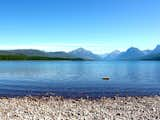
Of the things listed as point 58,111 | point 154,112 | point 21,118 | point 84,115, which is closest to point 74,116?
point 84,115

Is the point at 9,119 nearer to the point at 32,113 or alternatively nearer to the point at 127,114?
the point at 32,113

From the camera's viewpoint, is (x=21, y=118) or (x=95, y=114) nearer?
(x=21, y=118)

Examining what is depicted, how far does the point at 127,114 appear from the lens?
2558 cm

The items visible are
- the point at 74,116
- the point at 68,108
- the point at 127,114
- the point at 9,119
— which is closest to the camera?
the point at 9,119

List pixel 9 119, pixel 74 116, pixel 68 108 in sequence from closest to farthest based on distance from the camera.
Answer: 1. pixel 9 119
2. pixel 74 116
3. pixel 68 108

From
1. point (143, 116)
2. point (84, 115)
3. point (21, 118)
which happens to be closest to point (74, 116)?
point (84, 115)

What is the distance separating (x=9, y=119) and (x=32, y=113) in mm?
2946

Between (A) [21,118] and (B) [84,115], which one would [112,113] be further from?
(A) [21,118]

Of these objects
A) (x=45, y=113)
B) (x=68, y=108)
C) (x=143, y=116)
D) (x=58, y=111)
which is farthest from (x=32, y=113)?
(x=143, y=116)

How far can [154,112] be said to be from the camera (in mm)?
26484

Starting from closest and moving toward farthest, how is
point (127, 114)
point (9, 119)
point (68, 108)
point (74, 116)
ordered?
1. point (9, 119)
2. point (74, 116)
3. point (127, 114)
4. point (68, 108)

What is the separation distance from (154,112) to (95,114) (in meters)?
6.10

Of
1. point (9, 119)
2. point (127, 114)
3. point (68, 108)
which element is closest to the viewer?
point (9, 119)

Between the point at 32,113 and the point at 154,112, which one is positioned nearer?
the point at 32,113
